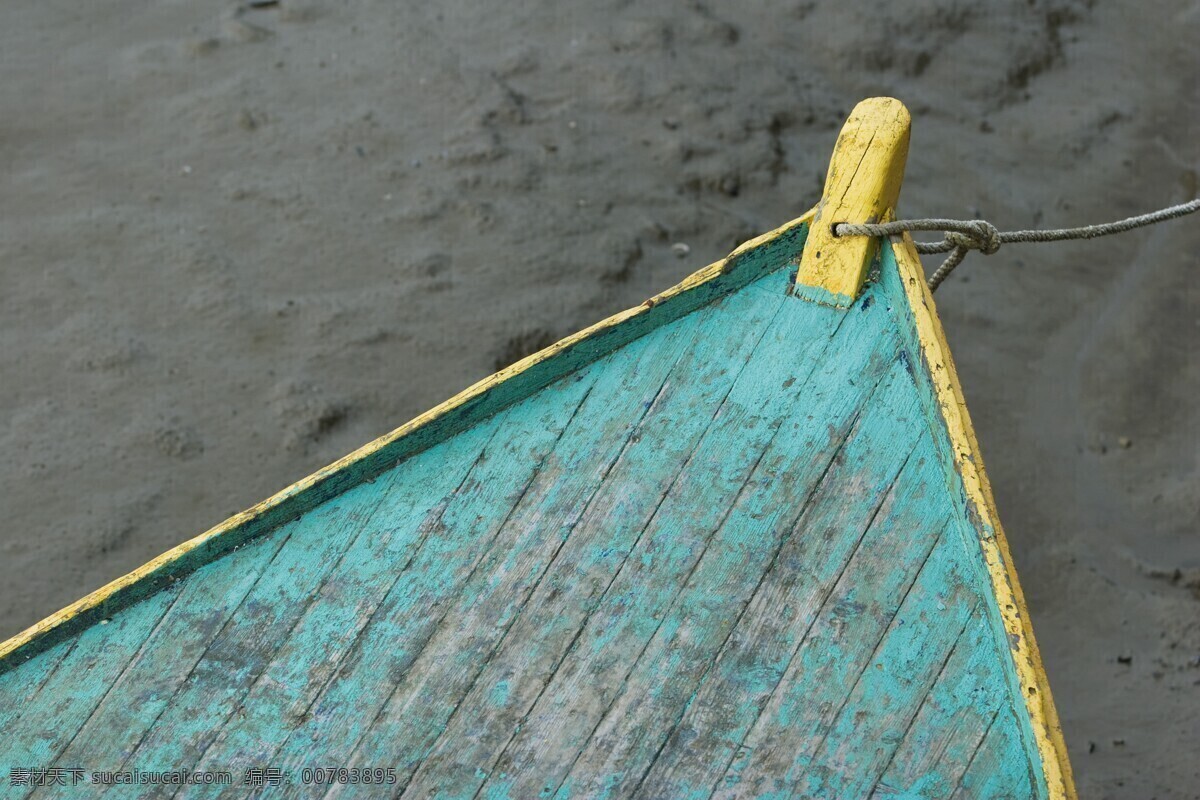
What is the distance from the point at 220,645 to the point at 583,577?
0.67 metres

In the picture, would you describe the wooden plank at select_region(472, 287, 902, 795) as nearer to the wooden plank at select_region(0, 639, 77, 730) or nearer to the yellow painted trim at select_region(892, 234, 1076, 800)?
the yellow painted trim at select_region(892, 234, 1076, 800)

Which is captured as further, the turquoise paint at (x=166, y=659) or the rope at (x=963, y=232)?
the rope at (x=963, y=232)

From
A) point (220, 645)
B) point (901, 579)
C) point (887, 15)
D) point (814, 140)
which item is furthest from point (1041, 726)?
point (887, 15)

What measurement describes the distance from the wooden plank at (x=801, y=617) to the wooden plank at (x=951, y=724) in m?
0.15

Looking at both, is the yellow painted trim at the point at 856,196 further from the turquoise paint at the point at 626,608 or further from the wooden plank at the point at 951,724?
the wooden plank at the point at 951,724

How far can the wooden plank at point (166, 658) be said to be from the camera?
2.13 meters

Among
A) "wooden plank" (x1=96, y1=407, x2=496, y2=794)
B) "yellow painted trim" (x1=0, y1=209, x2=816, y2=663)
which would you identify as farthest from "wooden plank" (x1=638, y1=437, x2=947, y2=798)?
"wooden plank" (x1=96, y1=407, x2=496, y2=794)

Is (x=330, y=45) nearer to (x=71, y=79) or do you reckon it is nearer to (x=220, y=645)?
(x=71, y=79)

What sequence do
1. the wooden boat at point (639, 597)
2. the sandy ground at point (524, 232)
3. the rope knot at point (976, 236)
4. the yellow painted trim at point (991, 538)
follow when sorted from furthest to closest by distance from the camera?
the sandy ground at point (524, 232) → the rope knot at point (976, 236) → the wooden boat at point (639, 597) → the yellow painted trim at point (991, 538)

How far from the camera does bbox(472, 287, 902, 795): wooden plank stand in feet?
7.00

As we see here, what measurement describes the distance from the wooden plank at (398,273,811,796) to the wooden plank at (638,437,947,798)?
26cm

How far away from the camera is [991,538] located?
7.00 ft

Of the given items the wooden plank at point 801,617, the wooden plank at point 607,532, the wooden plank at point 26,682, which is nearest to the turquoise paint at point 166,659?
the wooden plank at point 26,682

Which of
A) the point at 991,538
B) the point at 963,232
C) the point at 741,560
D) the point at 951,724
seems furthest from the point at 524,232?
the point at 951,724
